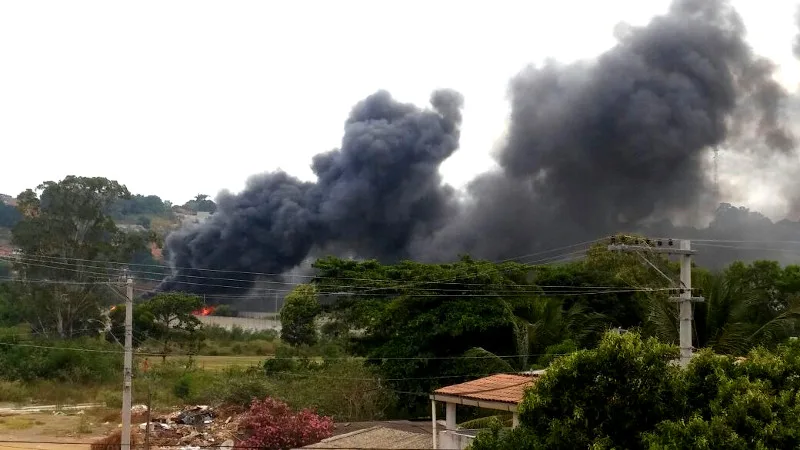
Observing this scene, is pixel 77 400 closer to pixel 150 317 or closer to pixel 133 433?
pixel 150 317

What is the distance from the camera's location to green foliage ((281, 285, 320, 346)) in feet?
125

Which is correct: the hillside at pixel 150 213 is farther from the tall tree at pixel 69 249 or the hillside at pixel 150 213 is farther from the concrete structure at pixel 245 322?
the tall tree at pixel 69 249

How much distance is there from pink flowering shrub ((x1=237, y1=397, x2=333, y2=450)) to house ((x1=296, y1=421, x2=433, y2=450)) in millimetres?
739

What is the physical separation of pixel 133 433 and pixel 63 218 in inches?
1143

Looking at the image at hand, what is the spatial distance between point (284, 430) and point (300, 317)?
18.6 m

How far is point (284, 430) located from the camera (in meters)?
22.9

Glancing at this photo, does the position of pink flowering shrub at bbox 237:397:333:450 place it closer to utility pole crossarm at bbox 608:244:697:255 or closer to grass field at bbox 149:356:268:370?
utility pole crossarm at bbox 608:244:697:255

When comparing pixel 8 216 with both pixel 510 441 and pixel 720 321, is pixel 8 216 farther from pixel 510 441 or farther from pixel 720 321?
pixel 510 441

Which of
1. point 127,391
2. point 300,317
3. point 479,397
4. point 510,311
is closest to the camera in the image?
point 479,397

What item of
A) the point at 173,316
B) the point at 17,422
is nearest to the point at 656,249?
the point at 17,422

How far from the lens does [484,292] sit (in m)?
27.0

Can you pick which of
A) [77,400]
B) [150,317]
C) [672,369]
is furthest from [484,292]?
[150,317]

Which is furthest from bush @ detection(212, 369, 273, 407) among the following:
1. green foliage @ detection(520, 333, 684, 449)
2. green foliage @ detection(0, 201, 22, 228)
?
green foliage @ detection(0, 201, 22, 228)

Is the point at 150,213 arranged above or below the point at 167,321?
above
